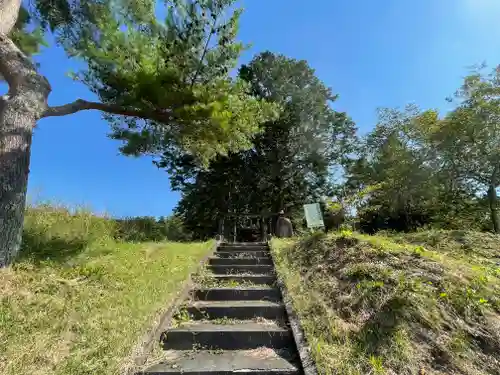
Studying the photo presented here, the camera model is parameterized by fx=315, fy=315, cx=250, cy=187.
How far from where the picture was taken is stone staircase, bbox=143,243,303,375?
9.27 ft

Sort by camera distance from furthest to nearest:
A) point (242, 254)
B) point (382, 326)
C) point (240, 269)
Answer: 1. point (242, 254)
2. point (240, 269)
3. point (382, 326)

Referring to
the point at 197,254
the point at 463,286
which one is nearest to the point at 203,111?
the point at 197,254

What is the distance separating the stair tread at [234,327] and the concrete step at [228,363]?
0.24 meters

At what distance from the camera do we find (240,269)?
19.2 feet

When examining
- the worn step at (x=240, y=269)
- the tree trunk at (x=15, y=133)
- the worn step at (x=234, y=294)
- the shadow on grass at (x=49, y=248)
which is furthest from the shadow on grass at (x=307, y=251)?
the tree trunk at (x=15, y=133)

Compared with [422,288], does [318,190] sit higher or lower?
higher

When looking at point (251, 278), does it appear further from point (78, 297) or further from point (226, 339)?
point (78, 297)

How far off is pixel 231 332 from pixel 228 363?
44cm

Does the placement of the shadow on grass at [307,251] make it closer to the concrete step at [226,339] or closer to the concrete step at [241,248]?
the concrete step at [241,248]

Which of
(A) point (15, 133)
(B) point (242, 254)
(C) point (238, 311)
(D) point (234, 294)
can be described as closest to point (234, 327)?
(C) point (238, 311)

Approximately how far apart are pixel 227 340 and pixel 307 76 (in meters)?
16.6

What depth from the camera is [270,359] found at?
2982 millimetres

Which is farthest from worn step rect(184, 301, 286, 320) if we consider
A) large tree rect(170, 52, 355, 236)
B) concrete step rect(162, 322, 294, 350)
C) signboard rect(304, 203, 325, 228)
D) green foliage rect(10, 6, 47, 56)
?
large tree rect(170, 52, 355, 236)

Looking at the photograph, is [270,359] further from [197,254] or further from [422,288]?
[197,254]
